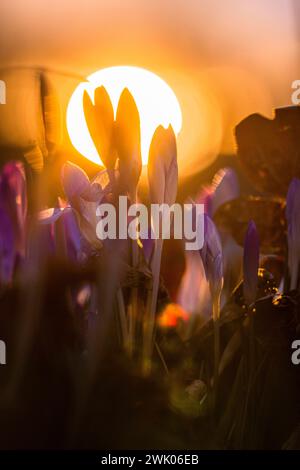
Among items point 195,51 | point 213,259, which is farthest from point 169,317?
point 195,51

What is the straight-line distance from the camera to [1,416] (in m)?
0.26

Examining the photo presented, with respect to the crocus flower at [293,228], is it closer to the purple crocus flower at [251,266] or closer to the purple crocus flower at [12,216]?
the purple crocus flower at [251,266]

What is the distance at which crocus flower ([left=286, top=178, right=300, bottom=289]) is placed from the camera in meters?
0.38

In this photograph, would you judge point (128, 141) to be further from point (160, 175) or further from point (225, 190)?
point (225, 190)

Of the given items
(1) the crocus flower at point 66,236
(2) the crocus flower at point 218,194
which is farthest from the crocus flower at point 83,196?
(2) the crocus flower at point 218,194

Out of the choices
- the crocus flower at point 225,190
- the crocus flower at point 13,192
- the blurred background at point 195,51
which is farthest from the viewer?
the blurred background at point 195,51

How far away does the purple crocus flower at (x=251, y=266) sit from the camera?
1.15ft

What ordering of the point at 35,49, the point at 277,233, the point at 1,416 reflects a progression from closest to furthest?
the point at 1,416
the point at 277,233
the point at 35,49

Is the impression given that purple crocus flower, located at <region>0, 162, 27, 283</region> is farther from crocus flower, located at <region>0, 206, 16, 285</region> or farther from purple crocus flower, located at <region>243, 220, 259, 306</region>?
purple crocus flower, located at <region>243, 220, 259, 306</region>

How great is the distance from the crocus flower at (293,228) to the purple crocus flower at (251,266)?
34mm

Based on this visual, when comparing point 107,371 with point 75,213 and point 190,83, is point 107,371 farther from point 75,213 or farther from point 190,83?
point 190,83

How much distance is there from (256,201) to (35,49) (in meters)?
1.01

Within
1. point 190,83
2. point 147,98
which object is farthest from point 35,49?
point 147,98

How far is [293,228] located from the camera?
39 cm
